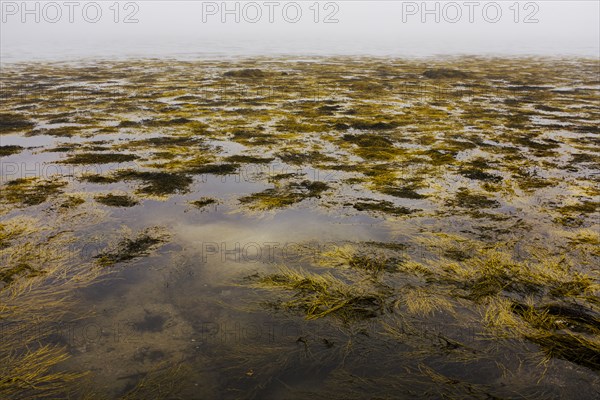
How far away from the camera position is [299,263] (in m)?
6.20

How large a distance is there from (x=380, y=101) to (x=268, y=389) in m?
17.6

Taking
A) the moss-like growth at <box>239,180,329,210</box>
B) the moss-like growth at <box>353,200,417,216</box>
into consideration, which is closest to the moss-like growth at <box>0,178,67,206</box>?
the moss-like growth at <box>239,180,329,210</box>

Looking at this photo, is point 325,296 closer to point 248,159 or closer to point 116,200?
point 116,200

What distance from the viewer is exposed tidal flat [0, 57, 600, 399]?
13.8 feet

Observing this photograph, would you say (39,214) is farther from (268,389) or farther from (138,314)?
(268,389)

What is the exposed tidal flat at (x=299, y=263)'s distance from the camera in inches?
165

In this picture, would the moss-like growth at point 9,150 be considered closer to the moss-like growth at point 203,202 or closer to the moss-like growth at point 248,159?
the moss-like growth at point 248,159

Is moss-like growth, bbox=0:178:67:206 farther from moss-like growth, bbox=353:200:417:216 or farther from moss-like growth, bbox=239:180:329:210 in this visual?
moss-like growth, bbox=353:200:417:216

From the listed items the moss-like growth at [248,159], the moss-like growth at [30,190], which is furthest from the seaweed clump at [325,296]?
the moss-like growth at [30,190]

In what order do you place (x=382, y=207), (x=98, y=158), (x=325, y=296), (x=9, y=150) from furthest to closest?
(x=9, y=150) < (x=98, y=158) < (x=382, y=207) < (x=325, y=296)

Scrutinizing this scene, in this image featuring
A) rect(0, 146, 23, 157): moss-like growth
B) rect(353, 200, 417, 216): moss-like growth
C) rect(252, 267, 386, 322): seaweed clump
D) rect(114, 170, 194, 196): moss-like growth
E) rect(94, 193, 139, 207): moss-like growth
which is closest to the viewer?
rect(252, 267, 386, 322): seaweed clump

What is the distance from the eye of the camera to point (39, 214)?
7.63 m

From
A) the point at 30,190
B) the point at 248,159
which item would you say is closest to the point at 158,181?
the point at 248,159

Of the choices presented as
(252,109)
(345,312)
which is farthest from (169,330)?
(252,109)
